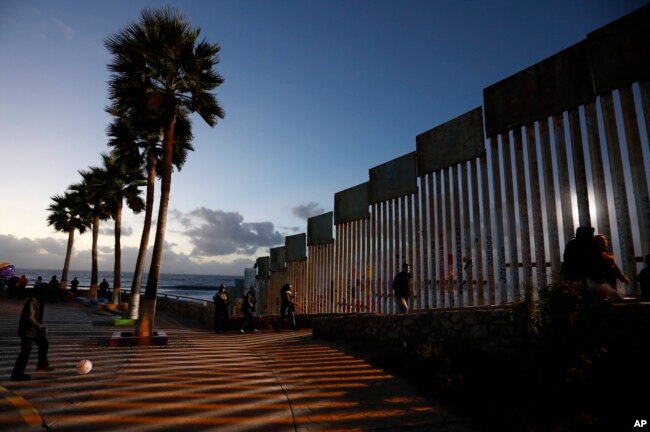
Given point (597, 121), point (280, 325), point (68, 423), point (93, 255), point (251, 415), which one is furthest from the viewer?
point (93, 255)

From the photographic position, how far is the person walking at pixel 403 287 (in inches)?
421

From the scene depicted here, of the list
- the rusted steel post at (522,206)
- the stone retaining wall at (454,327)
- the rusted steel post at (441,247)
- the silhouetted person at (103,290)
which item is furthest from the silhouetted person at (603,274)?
the silhouetted person at (103,290)

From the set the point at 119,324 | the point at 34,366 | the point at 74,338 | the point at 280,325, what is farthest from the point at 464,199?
the point at 119,324

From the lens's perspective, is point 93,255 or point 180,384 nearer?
point 180,384

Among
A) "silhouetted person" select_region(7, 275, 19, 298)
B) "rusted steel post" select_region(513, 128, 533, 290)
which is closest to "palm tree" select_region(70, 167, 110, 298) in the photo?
"silhouetted person" select_region(7, 275, 19, 298)

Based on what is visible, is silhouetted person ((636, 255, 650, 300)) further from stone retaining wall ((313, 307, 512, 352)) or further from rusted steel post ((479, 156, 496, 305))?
rusted steel post ((479, 156, 496, 305))

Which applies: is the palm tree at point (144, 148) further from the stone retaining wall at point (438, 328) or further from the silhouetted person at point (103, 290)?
the silhouetted person at point (103, 290)

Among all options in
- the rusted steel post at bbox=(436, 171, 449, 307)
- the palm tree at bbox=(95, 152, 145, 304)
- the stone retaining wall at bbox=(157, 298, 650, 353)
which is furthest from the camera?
the palm tree at bbox=(95, 152, 145, 304)

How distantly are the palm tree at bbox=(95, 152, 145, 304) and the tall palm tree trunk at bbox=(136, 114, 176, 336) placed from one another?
1360cm

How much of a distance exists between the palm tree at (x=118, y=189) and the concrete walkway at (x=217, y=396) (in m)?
18.4

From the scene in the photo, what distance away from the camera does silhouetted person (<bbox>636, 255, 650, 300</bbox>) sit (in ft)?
20.5

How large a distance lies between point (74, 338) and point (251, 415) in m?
9.00

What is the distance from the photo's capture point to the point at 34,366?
748cm

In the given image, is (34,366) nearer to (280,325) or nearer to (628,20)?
(280,325)
